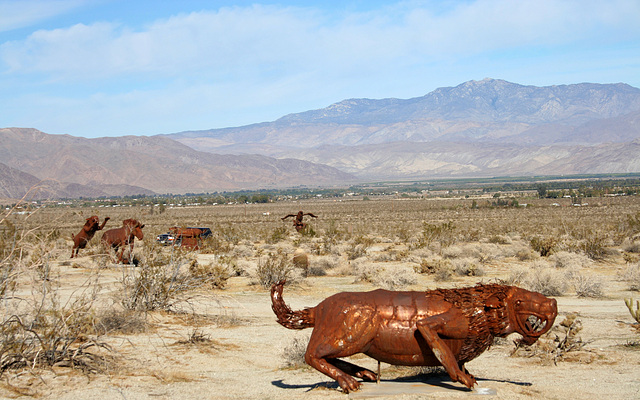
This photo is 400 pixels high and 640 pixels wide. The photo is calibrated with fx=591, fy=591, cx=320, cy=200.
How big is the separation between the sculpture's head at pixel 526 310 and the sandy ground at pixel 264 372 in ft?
2.51

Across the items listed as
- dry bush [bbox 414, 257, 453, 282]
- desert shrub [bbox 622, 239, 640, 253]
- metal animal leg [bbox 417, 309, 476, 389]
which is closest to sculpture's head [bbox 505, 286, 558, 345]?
metal animal leg [bbox 417, 309, 476, 389]

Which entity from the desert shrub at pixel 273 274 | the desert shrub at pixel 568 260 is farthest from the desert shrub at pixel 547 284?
the desert shrub at pixel 273 274

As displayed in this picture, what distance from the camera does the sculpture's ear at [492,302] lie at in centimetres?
632

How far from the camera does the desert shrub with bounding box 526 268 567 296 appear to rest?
15.1 m

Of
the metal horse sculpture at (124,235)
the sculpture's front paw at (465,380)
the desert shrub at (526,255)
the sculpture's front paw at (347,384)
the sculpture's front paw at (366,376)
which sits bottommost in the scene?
the desert shrub at (526,255)

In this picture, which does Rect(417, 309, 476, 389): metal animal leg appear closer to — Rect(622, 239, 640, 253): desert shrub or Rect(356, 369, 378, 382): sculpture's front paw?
Rect(356, 369, 378, 382): sculpture's front paw

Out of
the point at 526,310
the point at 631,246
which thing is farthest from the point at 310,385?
the point at 631,246

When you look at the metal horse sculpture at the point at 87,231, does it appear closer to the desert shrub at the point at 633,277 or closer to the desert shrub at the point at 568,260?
the desert shrub at the point at 568,260

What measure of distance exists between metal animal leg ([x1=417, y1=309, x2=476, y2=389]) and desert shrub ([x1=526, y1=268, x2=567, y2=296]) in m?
9.63

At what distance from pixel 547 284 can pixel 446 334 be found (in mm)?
10113

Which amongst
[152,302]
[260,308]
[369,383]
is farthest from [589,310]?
[152,302]

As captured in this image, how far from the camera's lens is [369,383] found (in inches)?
273

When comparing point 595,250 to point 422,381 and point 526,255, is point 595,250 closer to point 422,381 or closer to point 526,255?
point 526,255

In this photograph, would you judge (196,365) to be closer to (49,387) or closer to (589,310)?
(49,387)
